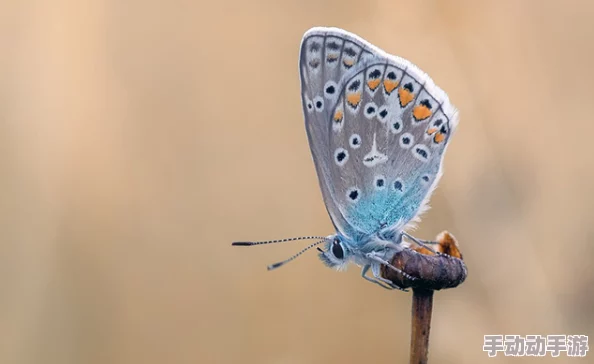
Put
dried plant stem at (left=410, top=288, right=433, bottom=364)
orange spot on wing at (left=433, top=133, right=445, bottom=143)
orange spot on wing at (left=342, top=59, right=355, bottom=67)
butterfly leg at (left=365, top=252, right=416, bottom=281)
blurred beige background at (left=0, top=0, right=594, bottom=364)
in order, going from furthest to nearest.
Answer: blurred beige background at (left=0, top=0, right=594, bottom=364), orange spot on wing at (left=433, top=133, right=445, bottom=143), orange spot on wing at (left=342, top=59, right=355, bottom=67), butterfly leg at (left=365, top=252, right=416, bottom=281), dried plant stem at (left=410, top=288, right=433, bottom=364)

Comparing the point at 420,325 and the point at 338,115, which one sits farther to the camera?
the point at 338,115

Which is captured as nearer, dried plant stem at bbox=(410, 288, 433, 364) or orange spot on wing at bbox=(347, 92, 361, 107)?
dried plant stem at bbox=(410, 288, 433, 364)

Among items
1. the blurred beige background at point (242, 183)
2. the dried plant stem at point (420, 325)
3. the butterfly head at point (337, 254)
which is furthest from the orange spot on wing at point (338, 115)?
the dried plant stem at point (420, 325)

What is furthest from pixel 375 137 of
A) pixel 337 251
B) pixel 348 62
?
pixel 337 251

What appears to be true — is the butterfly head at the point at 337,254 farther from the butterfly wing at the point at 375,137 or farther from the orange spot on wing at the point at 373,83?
the orange spot on wing at the point at 373,83

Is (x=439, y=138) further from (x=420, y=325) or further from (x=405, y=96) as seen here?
(x=420, y=325)

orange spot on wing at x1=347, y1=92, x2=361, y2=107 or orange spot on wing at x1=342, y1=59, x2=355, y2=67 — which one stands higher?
orange spot on wing at x1=342, y1=59, x2=355, y2=67

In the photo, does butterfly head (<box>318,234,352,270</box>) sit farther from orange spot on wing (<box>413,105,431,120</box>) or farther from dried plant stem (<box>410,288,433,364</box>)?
dried plant stem (<box>410,288,433,364</box>)

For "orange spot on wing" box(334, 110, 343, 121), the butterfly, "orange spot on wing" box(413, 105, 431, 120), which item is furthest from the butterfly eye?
"orange spot on wing" box(413, 105, 431, 120)
